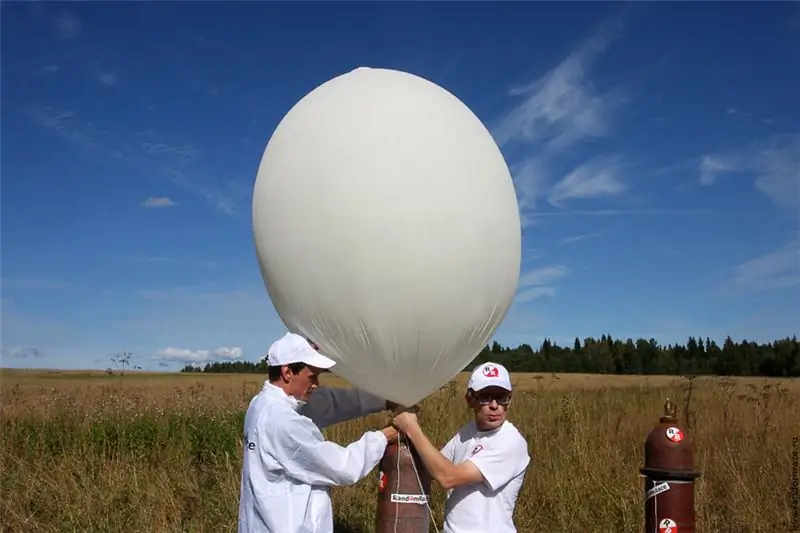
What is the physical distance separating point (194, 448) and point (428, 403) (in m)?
2.56

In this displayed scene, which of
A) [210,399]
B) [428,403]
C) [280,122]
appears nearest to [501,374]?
[280,122]

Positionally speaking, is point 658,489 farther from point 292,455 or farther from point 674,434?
point 292,455

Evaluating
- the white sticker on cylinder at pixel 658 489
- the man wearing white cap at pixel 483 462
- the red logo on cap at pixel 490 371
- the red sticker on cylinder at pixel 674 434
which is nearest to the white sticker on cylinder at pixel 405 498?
the man wearing white cap at pixel 483 462

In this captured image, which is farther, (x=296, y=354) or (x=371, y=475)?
(x=371, y=475)

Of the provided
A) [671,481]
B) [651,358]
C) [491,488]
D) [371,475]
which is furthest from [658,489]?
[651,358]

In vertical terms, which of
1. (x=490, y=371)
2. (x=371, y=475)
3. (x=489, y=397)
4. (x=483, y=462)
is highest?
(x=490, y=371)

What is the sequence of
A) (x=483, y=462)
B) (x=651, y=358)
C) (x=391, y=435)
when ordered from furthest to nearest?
(x=651, y=358), (x=391, y=435), (x=483, y=462)

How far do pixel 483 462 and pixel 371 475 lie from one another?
3.22 m

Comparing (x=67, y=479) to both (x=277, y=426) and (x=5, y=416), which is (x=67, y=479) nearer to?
(x=5, y=416)

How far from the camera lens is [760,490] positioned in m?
5.00

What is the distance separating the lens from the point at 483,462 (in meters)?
2.68

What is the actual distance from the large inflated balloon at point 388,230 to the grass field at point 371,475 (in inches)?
110

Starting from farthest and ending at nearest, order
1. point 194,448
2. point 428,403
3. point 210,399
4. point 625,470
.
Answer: point 210,399
point 428,403
point 194,448
point 625,470

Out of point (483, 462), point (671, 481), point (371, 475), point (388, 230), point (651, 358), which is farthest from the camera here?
point (651, 358)
